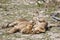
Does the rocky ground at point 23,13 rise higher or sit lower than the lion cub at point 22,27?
lower

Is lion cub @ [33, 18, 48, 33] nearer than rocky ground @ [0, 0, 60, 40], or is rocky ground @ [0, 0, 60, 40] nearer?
rocky ground @ [0, 0, 60, 40]

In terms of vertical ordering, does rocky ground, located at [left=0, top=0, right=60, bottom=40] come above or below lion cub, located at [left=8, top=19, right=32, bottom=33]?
below

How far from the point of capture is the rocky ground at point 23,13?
25.2ft

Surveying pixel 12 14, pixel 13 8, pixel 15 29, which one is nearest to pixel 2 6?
pixel 13 8

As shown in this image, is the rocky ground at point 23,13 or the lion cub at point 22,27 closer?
the rocky ground at point 23,13

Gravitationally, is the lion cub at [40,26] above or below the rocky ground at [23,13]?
above

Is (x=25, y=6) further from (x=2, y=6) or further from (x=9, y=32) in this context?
(x=9, y=32)

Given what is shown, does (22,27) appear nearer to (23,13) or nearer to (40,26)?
(40,26)

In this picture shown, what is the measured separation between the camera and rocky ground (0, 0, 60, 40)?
7.68 meters

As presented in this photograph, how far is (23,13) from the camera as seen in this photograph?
1036 centimetres

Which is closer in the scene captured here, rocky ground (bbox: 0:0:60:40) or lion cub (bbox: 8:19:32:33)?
rocky ground (bbox: 0:0:60:40)

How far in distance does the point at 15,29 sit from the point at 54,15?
221cm

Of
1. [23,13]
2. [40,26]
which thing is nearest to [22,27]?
[40,26]

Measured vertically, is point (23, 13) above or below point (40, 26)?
below
